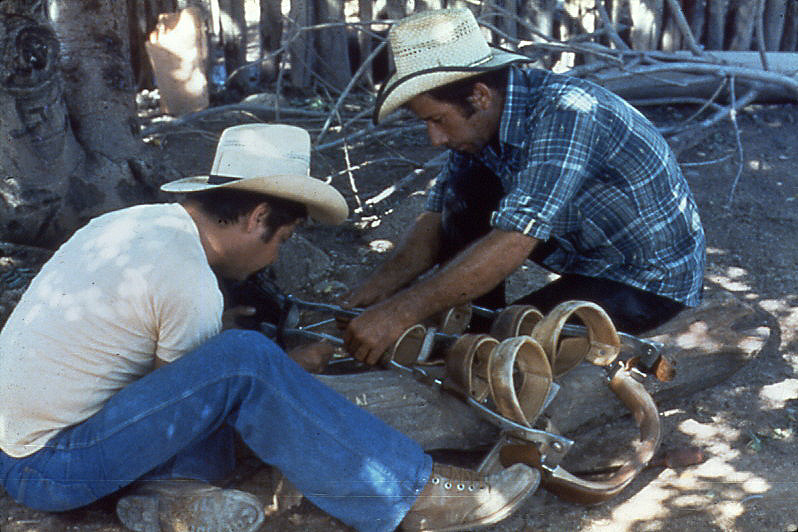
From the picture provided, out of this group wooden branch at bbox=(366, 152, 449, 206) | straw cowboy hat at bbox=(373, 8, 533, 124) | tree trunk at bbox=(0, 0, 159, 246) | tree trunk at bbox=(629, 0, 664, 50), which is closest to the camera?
straw cowboy hat at bbox=(373, 8, 533, 124)

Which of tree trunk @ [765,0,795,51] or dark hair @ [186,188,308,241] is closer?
dark hair @ [186,188,308,241]

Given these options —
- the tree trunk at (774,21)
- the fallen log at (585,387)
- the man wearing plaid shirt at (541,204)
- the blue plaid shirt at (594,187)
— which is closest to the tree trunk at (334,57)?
the tree trunk at (774,21)

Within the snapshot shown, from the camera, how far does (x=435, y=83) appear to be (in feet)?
9.64

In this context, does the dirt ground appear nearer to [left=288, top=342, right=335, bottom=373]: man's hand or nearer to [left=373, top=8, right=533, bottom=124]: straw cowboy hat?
[left=288, top=342, right=335, bottom=373]: man's hand

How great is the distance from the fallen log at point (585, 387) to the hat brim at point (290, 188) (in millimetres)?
567

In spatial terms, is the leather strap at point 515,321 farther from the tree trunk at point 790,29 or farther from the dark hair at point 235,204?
the tree trunk at point 790,29

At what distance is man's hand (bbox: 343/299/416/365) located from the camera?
2.82 m

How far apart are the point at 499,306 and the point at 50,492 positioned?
76.4 inches

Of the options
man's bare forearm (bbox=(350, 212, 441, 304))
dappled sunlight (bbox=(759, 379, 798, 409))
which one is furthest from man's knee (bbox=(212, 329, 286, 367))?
dappled sunlight (bbox=(759, 379, 798, 409))

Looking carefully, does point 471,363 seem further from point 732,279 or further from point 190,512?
point 732,279

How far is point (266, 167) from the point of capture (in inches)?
102

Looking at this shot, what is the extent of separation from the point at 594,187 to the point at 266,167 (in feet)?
4.01

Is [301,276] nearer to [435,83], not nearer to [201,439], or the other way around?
[435,83]

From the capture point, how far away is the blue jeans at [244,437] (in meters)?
2.30
